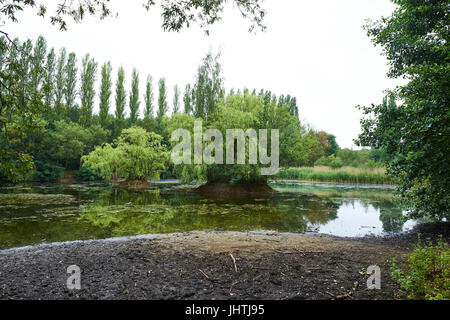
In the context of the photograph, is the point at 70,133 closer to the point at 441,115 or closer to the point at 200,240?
the point at 200,240

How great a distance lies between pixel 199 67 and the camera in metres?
21.8

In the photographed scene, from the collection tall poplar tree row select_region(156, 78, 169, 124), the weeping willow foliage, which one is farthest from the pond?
tall poplar tree row select_region(156, 78, 169, 124)

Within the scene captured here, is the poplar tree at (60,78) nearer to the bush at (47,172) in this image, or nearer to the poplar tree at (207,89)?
the bush at (47,172)

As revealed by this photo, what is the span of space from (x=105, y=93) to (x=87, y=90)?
236 centimetres

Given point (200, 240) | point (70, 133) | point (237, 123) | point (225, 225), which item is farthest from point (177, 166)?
point (70, 133)

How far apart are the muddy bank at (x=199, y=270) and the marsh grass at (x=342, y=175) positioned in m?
18.0

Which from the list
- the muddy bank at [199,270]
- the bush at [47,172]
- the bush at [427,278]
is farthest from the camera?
the bush at [47,172]

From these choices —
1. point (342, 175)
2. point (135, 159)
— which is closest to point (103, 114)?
point (135, 159)

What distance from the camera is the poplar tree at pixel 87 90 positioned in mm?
34844

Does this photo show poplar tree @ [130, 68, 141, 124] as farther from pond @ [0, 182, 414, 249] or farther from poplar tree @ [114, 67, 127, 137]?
pond @ [0, 182, 414, 249]

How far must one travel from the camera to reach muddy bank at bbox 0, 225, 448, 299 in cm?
295

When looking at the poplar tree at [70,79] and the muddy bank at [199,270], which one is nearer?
the muddy bank at [199,270]

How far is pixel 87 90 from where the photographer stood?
35.4 meters

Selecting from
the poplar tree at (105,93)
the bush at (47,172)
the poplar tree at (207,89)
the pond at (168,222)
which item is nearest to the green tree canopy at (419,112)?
the pond at (168,222)
